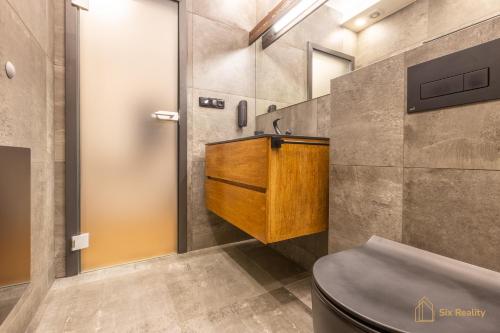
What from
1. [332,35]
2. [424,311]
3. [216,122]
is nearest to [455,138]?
[424,311]

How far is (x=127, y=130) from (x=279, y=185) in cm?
119

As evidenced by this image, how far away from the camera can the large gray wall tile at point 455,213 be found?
632 mm

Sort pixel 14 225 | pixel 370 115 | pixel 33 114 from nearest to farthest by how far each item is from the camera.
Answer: pixel 14 225 < pixel 370 115 < pixel 33 114

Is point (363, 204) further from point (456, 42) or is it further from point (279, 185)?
point (456, 42)

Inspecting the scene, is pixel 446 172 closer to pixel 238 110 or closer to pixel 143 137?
pixel 238 110

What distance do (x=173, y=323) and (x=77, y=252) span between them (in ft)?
2.99

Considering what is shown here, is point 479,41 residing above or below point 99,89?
below

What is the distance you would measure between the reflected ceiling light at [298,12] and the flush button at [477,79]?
1.07 metres

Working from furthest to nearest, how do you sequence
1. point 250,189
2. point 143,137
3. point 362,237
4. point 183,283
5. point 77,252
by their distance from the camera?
1. point 143,137
2. point 77,252
3. point 183,283
4. point 250,189
5. point 362,237

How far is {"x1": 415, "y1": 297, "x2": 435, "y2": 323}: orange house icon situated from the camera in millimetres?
426

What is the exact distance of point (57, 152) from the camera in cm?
140

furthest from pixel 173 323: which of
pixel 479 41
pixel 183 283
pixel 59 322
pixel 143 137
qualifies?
pixel 479 41

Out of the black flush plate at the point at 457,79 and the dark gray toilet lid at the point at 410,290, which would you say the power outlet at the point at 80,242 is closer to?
the dark gray toilet lid at the point at 410,290

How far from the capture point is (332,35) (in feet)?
5.37
